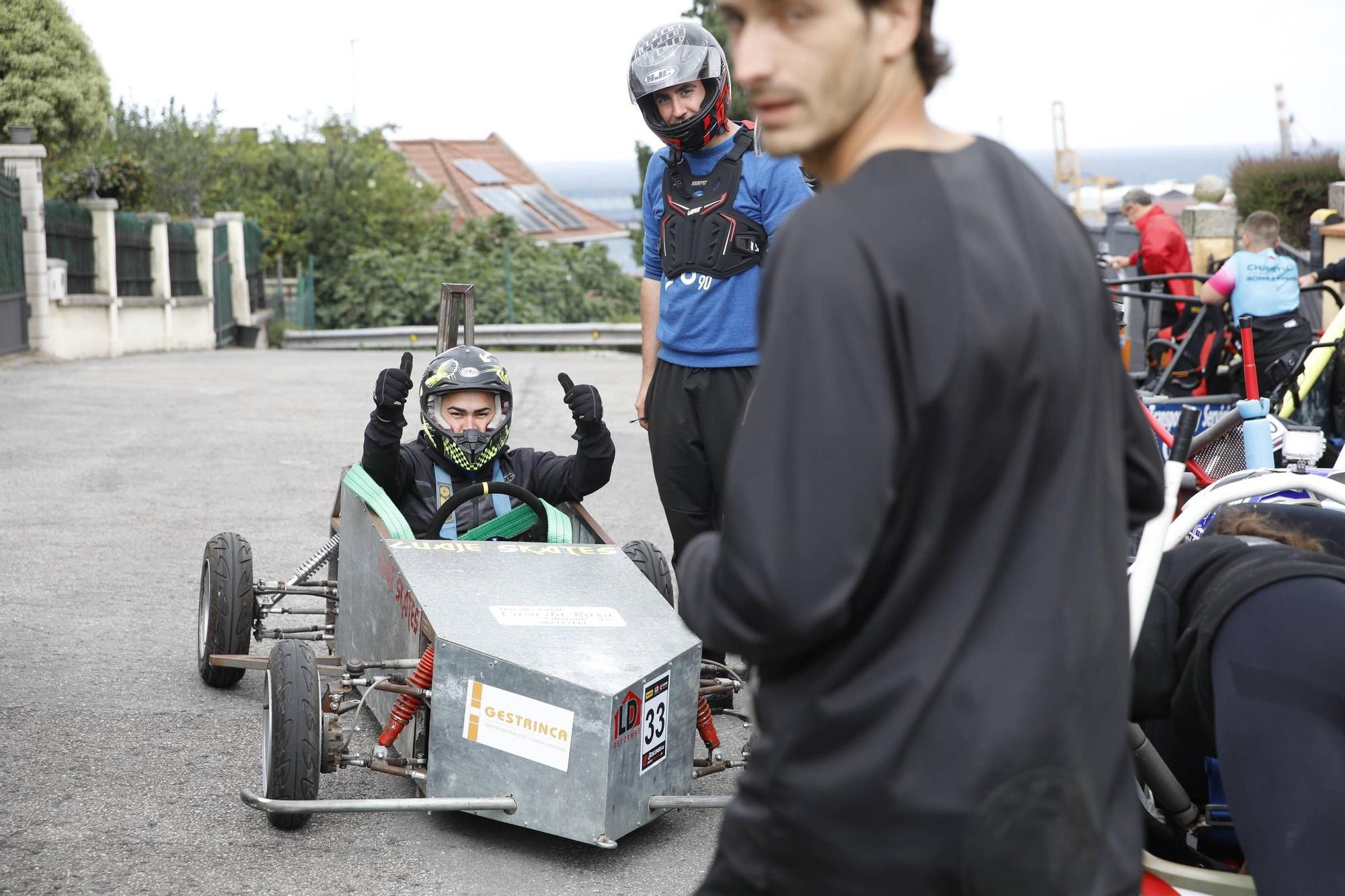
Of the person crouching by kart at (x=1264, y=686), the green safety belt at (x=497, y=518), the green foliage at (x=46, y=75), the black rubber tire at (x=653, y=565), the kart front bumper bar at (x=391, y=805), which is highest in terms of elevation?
the green foliage at (x=46, y=75)

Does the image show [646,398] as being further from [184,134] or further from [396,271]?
[184,134]

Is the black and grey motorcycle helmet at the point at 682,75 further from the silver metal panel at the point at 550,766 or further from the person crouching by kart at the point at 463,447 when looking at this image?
the silver metal panel at the point at 550,766

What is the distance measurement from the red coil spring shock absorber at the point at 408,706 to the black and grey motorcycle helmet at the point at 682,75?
1.84 m

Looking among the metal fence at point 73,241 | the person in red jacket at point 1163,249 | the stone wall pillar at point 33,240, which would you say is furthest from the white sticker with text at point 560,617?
the metal fence at point 73,241

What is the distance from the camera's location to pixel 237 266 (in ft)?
94.5

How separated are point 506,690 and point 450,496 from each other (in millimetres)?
1274

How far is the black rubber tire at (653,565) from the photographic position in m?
4.82

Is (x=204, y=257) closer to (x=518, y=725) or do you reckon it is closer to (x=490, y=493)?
(x=490, y=493)

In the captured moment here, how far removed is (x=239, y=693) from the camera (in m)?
5.41

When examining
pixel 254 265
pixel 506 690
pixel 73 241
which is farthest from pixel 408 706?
pixel 254 265

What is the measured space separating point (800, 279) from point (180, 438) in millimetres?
11390

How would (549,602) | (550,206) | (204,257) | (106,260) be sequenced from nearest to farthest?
(549,602)
(106,260)
(204,257)
(550,206)

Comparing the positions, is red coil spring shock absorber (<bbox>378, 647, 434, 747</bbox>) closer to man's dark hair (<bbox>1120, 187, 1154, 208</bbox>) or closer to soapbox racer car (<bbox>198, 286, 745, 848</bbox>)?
soapbox racer car (<bbox>198, 286, 745, 848</bbox>)

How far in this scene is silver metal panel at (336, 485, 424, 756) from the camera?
4254mm
